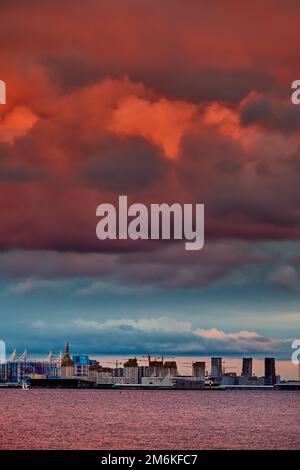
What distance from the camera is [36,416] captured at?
495 ft

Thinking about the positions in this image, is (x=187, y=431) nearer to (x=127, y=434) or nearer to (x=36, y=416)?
(x=127, y=434)
